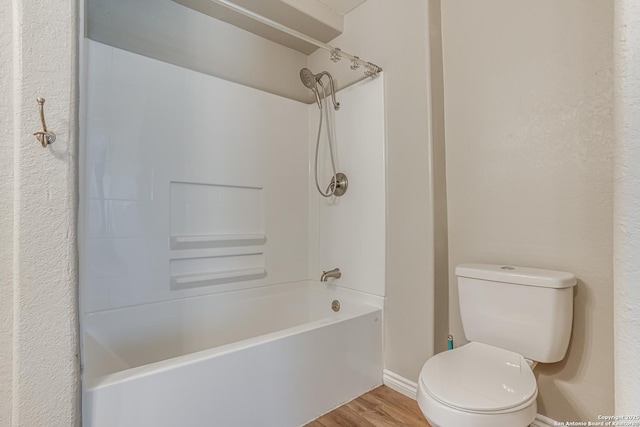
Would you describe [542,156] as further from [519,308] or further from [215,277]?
[215,277]

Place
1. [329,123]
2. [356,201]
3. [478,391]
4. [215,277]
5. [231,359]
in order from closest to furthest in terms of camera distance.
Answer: [478,391], [231,359], [215,277], [356,201], [329,123]

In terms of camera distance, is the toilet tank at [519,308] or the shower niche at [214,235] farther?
the shower niche at [214,235]

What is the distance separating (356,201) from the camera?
2.04m

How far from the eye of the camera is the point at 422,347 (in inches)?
65.1

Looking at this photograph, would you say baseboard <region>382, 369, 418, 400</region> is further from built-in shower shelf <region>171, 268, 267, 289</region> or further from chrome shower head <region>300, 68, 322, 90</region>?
chrome shower head <region>300, 68, 322, 90</region>

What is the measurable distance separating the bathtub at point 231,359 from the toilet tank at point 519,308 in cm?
57

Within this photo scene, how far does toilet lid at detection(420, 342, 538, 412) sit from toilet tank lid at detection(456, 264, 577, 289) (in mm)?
316

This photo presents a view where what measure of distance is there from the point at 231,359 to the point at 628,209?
4.31 ft

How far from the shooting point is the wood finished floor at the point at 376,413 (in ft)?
4.86

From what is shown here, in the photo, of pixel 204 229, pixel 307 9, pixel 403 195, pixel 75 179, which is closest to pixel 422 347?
pixel 403 195

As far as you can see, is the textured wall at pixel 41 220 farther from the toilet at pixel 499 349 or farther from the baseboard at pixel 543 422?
the baseboard at pixel 543 422


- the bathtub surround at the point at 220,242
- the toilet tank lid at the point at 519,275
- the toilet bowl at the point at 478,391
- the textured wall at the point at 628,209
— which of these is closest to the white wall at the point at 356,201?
the bathtub surround at the point at 220,242

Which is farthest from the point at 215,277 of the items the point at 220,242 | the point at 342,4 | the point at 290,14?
the point at 342,4

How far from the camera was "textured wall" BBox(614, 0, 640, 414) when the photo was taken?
513 millimetres
